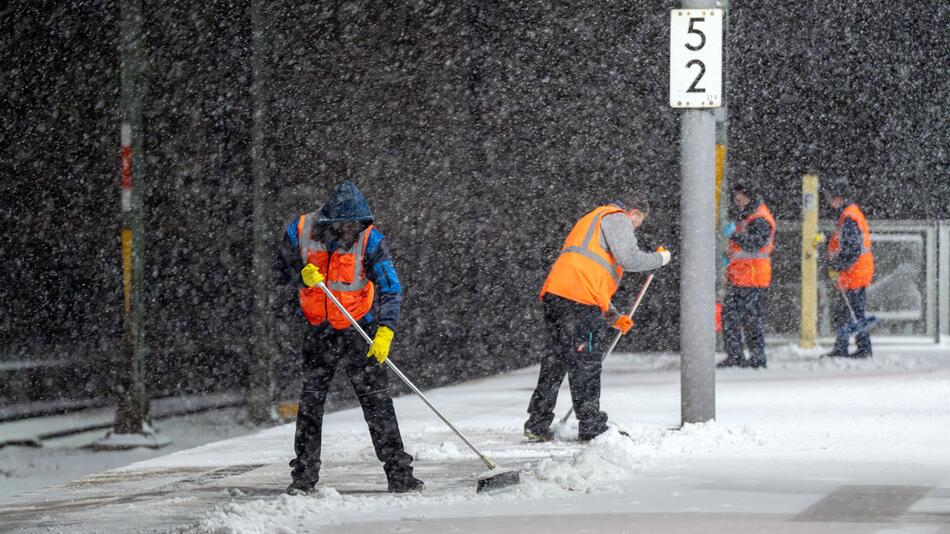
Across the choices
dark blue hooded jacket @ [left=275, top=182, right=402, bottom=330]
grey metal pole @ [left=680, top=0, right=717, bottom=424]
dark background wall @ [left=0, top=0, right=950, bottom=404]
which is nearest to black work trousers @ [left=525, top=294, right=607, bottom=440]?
grey metal pole @ [left=680, top=0, right=717, bottom=424]

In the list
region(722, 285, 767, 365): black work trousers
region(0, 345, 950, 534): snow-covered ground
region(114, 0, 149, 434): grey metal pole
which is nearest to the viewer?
region(0, 345, 950, 534): snow-covered ground

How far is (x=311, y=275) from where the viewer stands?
6.31 meters

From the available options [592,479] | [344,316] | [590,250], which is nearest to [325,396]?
[344,316]

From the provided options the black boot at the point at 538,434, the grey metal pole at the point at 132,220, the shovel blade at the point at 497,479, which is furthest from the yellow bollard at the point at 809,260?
the shovel blade at the point at 497,479

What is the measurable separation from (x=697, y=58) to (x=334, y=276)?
3345 mm

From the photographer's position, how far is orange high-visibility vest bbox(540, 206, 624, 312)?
8.33 m

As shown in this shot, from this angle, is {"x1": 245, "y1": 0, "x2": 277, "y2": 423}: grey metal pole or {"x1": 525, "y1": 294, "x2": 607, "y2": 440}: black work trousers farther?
{"x1": 245, "y1": 0, "x2": 277, "y2": 423}: grey metal pole

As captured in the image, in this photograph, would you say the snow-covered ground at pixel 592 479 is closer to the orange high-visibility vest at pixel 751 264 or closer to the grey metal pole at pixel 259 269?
the grey metal pole at pixel 259 269

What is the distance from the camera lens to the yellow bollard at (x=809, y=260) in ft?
52.0

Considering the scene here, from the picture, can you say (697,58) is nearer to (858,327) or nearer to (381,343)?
(381,343)

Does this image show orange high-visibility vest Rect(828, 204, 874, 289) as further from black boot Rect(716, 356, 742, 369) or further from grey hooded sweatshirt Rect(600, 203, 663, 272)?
grey hooded sweatshirt Rect(600, 203, 663, 272)

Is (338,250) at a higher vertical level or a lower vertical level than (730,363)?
higher

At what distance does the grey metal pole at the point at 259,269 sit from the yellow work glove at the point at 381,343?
4902mm

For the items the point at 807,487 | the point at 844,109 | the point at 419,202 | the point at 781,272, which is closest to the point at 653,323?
the point at 781,272
